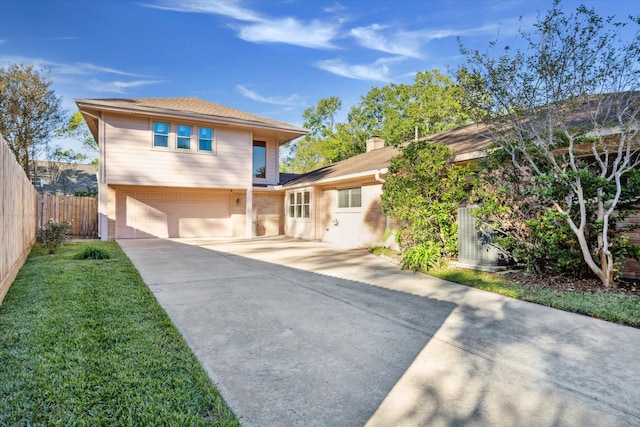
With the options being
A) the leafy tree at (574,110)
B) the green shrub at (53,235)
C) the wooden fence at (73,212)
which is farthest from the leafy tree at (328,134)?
the leafy tree at (574,110)

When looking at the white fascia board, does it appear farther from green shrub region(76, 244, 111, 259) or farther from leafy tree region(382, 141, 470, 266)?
green shrub region(76, 244, 111, 259)

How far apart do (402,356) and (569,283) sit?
4.33 meters

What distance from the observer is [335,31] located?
15914 millimetres

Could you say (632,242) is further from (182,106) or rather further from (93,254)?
(182,106)

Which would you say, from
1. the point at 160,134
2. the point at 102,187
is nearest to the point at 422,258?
the point at 160,134

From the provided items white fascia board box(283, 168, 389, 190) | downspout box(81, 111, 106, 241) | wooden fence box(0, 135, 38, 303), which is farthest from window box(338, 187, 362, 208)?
wooden fence box(0, 135, 38, 303)

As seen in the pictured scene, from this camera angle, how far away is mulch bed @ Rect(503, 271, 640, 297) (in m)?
5.21

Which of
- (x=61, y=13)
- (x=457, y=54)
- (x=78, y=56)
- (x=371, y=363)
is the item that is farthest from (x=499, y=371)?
(x=78, y=56)

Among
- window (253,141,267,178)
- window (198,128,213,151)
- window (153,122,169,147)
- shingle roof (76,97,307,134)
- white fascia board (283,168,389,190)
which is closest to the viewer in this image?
white fascia board (283,168,389,190)

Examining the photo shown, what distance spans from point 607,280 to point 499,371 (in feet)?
12.9

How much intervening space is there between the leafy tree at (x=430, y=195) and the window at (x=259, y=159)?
991 cm

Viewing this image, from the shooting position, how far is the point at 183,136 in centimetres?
1400

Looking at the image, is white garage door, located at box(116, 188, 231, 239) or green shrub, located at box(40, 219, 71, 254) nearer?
green shrub, located at box(40, 219, 71, 254)

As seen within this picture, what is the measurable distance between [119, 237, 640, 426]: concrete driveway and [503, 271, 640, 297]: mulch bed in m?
1.20
